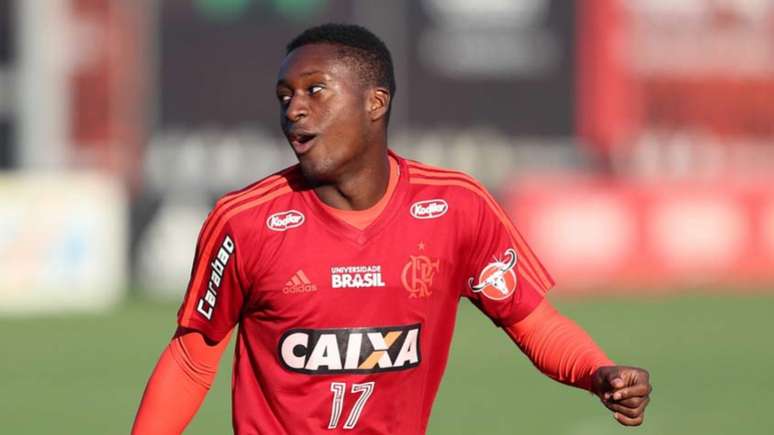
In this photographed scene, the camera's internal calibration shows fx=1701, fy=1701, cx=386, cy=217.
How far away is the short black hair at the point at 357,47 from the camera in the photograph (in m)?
4.53

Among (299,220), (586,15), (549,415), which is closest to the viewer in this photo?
(299,220)

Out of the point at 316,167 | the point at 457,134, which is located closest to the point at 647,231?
the point at 457,134

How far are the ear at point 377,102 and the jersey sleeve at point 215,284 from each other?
49 centimetres

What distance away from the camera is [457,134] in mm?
18969

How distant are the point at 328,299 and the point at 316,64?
2.09ft

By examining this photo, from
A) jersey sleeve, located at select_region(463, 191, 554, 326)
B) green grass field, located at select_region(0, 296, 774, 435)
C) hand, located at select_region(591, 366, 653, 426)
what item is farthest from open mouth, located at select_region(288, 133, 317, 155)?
green grass field, located at select_region(0, 296, 774, 435)

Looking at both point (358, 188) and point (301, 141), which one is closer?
point (301, 141)

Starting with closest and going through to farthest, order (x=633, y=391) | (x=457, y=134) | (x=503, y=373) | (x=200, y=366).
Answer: (x=633, y=391) < (x=200, y=366) < (x=503, y=373) < (x=457, y=134)

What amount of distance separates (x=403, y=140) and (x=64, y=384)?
25.4 feet

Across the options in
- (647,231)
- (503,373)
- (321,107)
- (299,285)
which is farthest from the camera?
(647,231)

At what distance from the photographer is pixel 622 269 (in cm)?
1859

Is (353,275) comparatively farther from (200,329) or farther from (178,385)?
(178,385)

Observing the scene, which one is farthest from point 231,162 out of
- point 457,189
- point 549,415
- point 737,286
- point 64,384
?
point 457,189

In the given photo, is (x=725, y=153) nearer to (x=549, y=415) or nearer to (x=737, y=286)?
(x=737, y=286)
